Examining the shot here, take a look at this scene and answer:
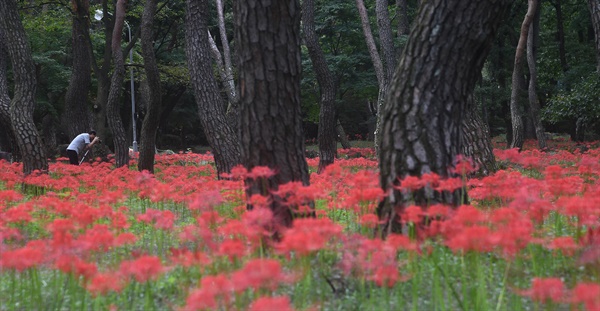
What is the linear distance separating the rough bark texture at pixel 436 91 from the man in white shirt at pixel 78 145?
11.4 m

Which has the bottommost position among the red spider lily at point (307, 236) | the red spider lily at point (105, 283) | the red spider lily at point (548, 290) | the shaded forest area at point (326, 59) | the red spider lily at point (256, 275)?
the red spider lily at point (105, 283)

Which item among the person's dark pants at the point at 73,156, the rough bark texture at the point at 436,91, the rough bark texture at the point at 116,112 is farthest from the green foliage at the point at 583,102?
the person's dark pants at the point at 73,156

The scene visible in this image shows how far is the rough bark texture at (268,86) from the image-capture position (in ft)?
14.6

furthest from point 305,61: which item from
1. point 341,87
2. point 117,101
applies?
point 117,101

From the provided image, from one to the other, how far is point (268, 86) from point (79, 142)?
37.7 feet

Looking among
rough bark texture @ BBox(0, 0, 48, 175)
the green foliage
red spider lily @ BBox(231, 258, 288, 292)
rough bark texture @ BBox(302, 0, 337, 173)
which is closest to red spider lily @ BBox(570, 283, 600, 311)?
red spider lily @ BBox(231, 258, 288, 292)

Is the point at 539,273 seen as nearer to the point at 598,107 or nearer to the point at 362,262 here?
the point at 362,262

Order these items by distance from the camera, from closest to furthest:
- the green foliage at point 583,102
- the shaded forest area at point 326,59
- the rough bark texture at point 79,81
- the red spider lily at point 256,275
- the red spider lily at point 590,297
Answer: the red spider lily at point 590,297, the red spider lily at point 256,275, the green foliage at point 583,102, the rough bark texture at point 79,81, the shaded forest area at point 326,59

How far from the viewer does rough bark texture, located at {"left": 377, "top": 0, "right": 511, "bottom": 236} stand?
436cm

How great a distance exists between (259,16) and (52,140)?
25.5 meters

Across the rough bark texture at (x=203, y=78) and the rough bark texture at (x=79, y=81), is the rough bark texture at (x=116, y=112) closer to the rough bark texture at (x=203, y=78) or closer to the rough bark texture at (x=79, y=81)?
the rough bark texture at (x=79, y=81)

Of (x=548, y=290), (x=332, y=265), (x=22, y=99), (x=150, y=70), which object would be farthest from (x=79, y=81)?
(x=548, y=290)

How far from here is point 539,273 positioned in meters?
3.52

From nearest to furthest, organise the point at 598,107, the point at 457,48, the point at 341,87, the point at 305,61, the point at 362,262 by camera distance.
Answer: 1. the point at 362,262
2. the point at 457,48
3. the point at 598,107
4. the point at 305,61
5. the point at 341,87
